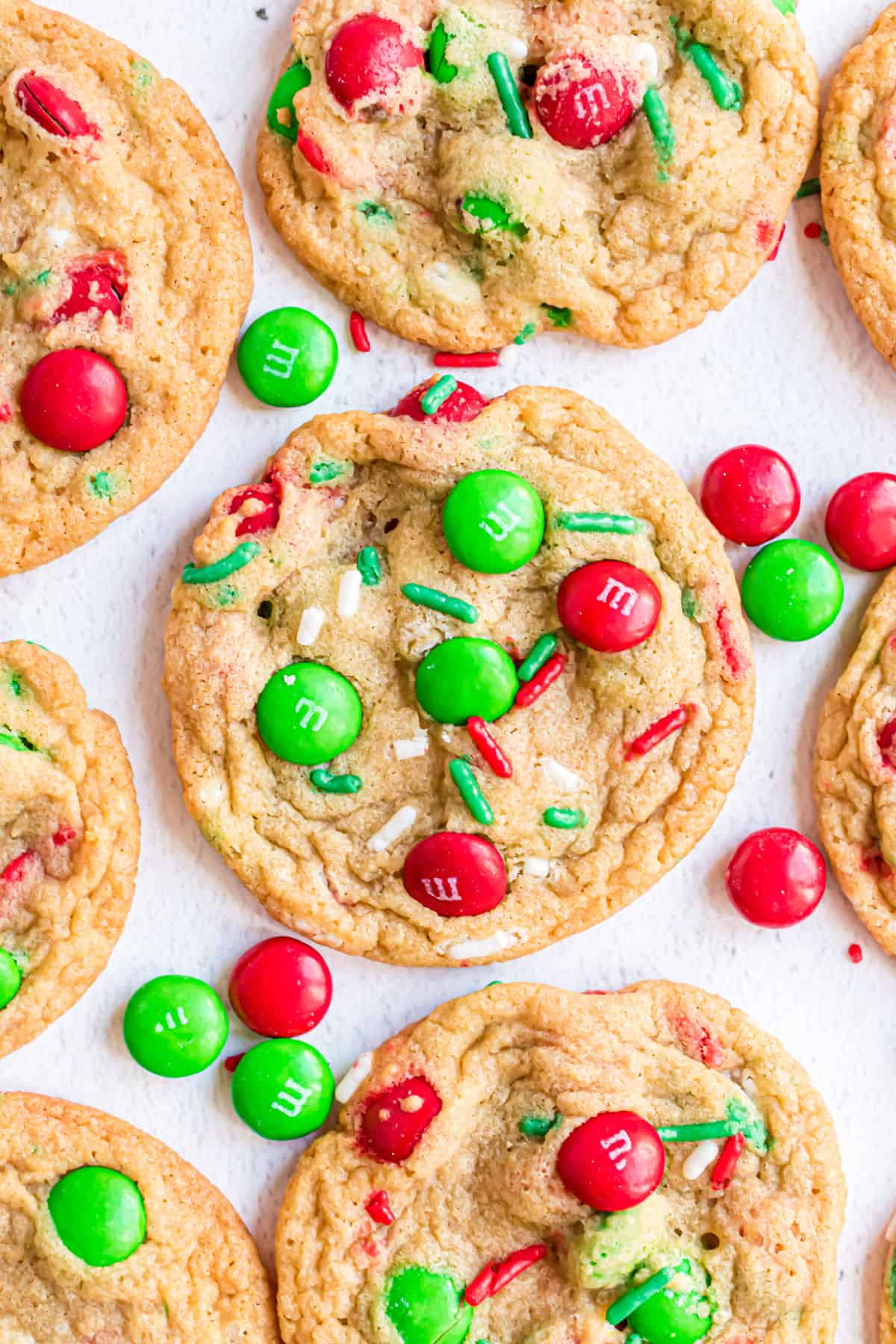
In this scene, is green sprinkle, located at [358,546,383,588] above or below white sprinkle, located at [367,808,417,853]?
above

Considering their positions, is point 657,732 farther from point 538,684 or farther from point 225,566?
point 225,566

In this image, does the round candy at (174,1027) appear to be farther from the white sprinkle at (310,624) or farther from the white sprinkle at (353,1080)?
the white sprinkle at (310,624)

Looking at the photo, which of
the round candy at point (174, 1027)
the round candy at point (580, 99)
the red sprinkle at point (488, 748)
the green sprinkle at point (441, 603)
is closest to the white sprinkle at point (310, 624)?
the green sprinkle at point (441, 603)

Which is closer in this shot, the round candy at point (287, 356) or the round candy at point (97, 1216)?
the round candy at point (97, 1216)

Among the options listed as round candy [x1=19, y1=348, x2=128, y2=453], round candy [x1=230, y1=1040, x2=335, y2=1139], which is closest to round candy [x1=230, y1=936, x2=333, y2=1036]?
round candy [x1=230, y1=1040, x2=335, y2=1139]

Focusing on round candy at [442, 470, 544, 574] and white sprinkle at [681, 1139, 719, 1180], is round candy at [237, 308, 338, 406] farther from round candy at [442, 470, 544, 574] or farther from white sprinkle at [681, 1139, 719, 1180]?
white sprinkle at [681, 1139, 719, 1180]

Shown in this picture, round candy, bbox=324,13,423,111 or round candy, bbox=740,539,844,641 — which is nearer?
round candy, bbox=324,13,423,111

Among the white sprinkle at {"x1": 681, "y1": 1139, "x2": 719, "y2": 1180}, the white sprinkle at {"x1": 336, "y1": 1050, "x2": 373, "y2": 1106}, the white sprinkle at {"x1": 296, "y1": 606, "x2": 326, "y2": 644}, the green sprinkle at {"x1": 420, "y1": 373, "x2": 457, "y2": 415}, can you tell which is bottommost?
the white sprinkle at {"x1": 336, "y1": 1050, "x2": 373, "y2": 1106}
